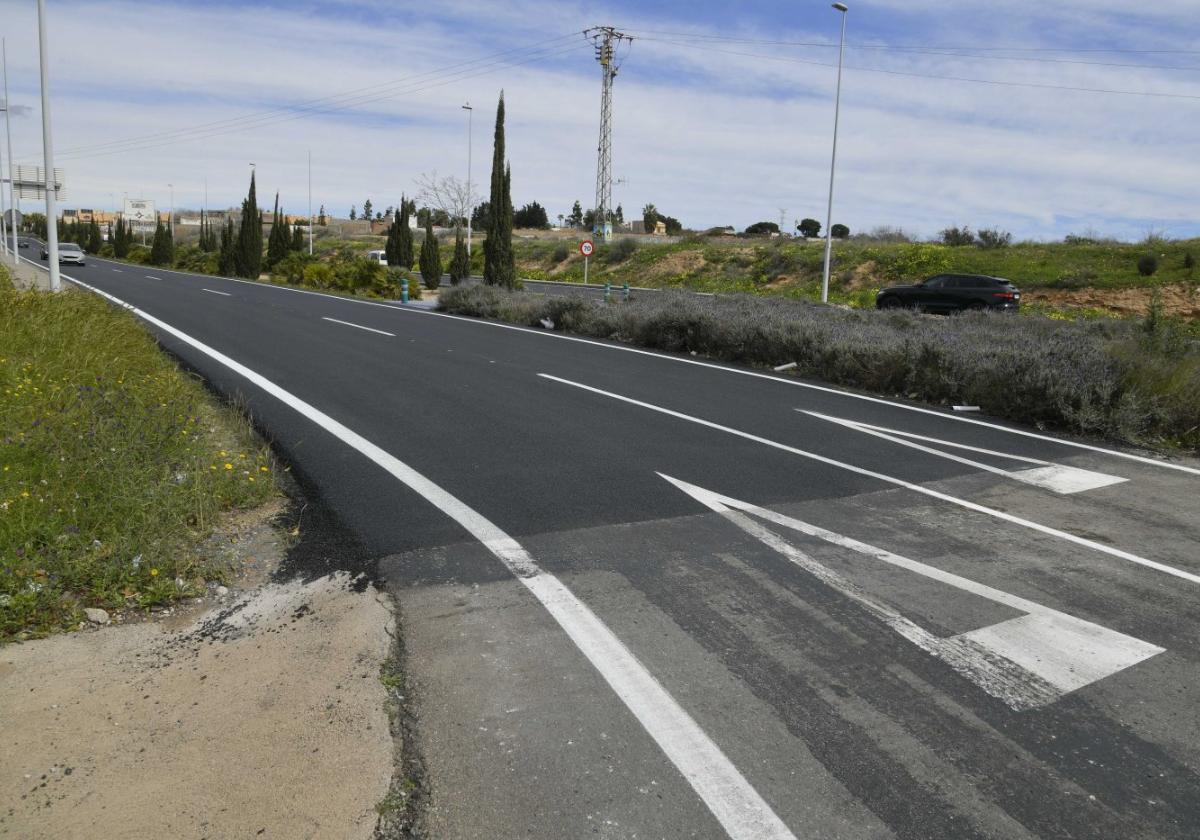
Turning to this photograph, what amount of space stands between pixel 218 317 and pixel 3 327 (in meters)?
→ 9.97

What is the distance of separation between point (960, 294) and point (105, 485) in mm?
27007

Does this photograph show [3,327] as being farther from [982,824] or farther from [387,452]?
[982,824]

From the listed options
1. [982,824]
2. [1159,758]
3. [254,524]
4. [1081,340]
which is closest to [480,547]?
[254,524]

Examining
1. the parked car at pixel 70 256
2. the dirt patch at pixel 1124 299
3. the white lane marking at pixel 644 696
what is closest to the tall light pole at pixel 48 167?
the white lane marking at pixel 644 696

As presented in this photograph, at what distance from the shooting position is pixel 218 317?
790 inches

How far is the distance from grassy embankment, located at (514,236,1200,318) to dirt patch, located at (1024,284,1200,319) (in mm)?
38

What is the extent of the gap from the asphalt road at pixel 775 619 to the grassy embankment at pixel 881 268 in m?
19.7

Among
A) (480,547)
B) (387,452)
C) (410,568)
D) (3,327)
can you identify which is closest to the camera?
(410,568)

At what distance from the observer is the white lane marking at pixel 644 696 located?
9.54ft

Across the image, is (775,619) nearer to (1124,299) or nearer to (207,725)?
(207,725)

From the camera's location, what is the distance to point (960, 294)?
27672 mm

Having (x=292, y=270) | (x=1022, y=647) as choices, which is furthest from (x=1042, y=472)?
(x=292, y=270)

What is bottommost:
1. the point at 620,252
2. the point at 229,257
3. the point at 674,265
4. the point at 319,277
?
the point at 319,277

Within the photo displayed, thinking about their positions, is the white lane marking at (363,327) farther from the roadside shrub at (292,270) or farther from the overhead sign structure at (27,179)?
the roadside shrub at (292,270)
